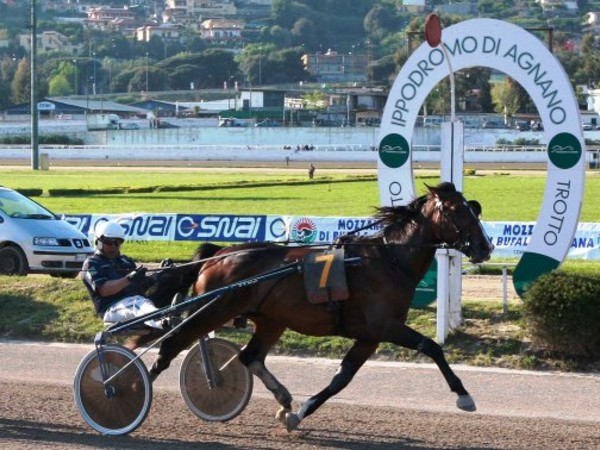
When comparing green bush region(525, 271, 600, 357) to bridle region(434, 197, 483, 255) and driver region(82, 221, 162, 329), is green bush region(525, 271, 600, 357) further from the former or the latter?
driver region(82, 221, 162, 329)

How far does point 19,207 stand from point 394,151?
6.88 meters

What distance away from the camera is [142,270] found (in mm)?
8148

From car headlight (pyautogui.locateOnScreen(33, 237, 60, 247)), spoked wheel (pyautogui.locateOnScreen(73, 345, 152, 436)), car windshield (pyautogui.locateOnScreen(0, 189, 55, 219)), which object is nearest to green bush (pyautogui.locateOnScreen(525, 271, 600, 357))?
spoked wheel (pyautogui.locateOnScreen(73, 345, 152, 436))

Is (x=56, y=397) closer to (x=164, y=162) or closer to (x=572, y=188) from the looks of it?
(x=572, y=188)

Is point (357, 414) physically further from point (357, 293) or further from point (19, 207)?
point (19, 207)

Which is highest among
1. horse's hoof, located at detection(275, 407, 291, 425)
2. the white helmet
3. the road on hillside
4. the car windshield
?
the white helmet

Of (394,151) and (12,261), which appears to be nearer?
(394,151)

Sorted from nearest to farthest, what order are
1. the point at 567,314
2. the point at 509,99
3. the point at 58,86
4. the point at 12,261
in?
the point at 567,314 → the point at 12,261 → the point at 509,99 → the point at 58,86

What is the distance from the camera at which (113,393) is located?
8070 mm

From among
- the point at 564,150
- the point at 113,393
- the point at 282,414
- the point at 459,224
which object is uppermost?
the point at 564,150

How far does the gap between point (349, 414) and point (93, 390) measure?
1.89m

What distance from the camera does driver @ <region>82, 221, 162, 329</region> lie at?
324 inches

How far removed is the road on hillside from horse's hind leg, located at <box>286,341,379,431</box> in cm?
15

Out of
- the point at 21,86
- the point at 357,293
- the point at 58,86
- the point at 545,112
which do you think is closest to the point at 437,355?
the point at 357,293
